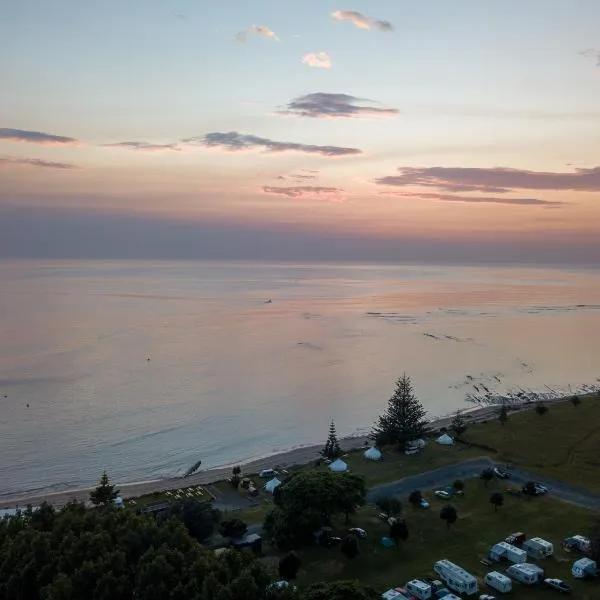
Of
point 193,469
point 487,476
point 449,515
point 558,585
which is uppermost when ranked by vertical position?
point 449,515

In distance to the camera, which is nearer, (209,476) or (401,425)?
(401,425)

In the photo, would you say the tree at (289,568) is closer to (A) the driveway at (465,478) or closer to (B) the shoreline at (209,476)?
(A) the driveway at (465,478)

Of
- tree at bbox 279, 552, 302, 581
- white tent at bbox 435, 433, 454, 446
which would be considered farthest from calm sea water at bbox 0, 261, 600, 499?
tree at bbox 279, 552, 302, 581

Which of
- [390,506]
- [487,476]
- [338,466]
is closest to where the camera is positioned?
[390,506]

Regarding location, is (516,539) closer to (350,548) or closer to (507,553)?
(507,553)

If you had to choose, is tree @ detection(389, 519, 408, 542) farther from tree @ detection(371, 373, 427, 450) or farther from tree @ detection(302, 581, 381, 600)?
tree @ detection(371, 373, 427, 450)

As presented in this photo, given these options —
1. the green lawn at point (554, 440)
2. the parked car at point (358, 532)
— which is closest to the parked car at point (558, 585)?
the parked car at point (358, 532)

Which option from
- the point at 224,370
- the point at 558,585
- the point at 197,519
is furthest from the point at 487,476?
the point at 224,370

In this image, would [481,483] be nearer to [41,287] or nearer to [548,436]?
[548,436]
